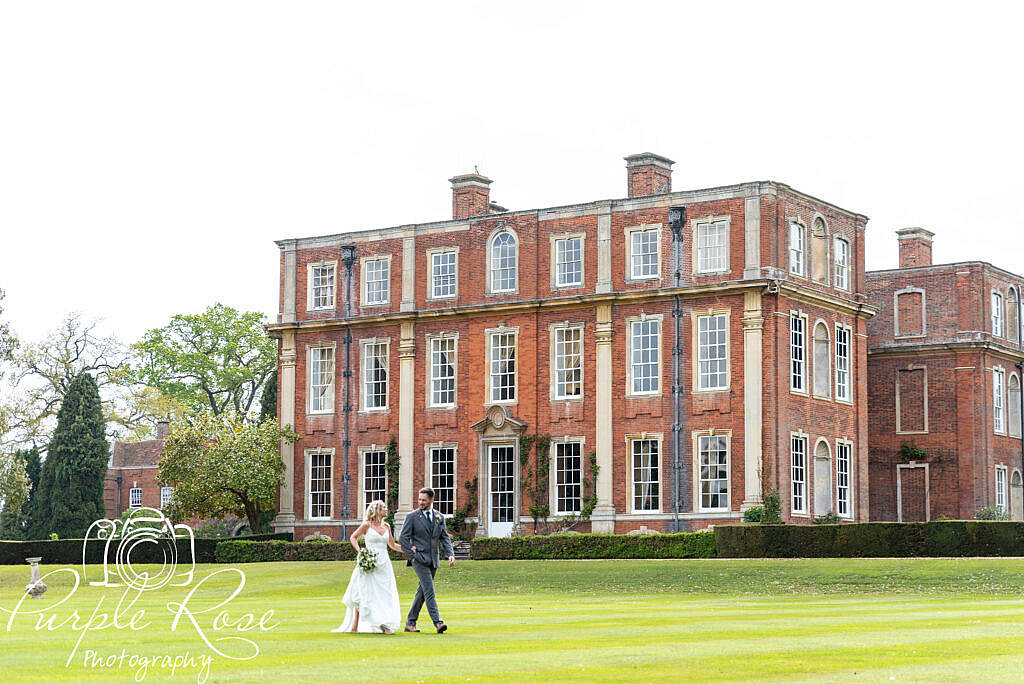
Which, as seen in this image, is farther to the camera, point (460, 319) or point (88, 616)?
point (460, 319)

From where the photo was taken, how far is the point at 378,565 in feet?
56.4

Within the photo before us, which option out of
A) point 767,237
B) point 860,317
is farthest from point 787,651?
point 860,317

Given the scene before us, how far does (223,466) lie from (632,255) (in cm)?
1446

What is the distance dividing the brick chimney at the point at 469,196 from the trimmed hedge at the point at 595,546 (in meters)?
12.4

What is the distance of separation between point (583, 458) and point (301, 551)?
848 cm

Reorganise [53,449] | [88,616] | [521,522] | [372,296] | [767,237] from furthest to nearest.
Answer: [53,449]
[372,296]
[521,522]
[767,237]
[88,616]

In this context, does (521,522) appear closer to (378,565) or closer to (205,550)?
(205,550)

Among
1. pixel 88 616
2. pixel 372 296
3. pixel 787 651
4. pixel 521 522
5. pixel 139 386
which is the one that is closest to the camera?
pixel 787 651

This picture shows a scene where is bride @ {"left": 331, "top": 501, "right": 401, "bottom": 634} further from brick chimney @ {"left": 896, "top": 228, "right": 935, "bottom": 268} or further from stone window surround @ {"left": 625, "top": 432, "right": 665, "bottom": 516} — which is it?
brick chimney @ {"left": 896, "top": 228, "right": 935, "bottom": 268}

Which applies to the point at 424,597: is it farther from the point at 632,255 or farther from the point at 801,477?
the point at 632,255

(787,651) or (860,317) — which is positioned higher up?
(860,317)

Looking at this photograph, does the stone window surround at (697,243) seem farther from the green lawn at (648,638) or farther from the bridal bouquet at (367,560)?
the bridal bouquet at (367,560)

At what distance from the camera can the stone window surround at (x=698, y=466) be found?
42406mm

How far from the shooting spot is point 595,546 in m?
40.3
